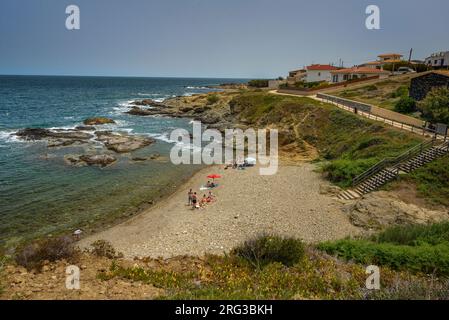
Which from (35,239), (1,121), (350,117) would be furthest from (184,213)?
(1,121)

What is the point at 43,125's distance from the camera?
57062 mm

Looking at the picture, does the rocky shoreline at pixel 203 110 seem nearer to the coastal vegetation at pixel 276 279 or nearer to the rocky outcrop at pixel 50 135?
the rocky outcrop at pixel 50 135

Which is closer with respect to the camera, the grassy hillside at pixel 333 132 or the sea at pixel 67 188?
the sea at pixel 67 188

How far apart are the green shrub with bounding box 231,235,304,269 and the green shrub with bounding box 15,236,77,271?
6.63 metres

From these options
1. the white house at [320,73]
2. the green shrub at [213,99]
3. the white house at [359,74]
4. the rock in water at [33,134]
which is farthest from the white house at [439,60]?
the rock in water at [33,134]

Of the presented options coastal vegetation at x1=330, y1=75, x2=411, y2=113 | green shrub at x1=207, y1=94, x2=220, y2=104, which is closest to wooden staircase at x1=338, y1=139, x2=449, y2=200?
coastal vegetation at x1=330, y1=75, x2=411, y2=113

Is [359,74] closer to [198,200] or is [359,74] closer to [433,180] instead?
[433,180]

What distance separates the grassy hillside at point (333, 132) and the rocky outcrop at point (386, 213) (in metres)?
4.52

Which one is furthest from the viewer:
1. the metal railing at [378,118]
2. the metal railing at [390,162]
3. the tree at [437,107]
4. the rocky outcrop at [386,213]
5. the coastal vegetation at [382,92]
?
the coastal vegetation at [382,92]

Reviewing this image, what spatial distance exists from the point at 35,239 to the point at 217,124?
137ft

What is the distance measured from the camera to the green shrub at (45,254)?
10227mm
